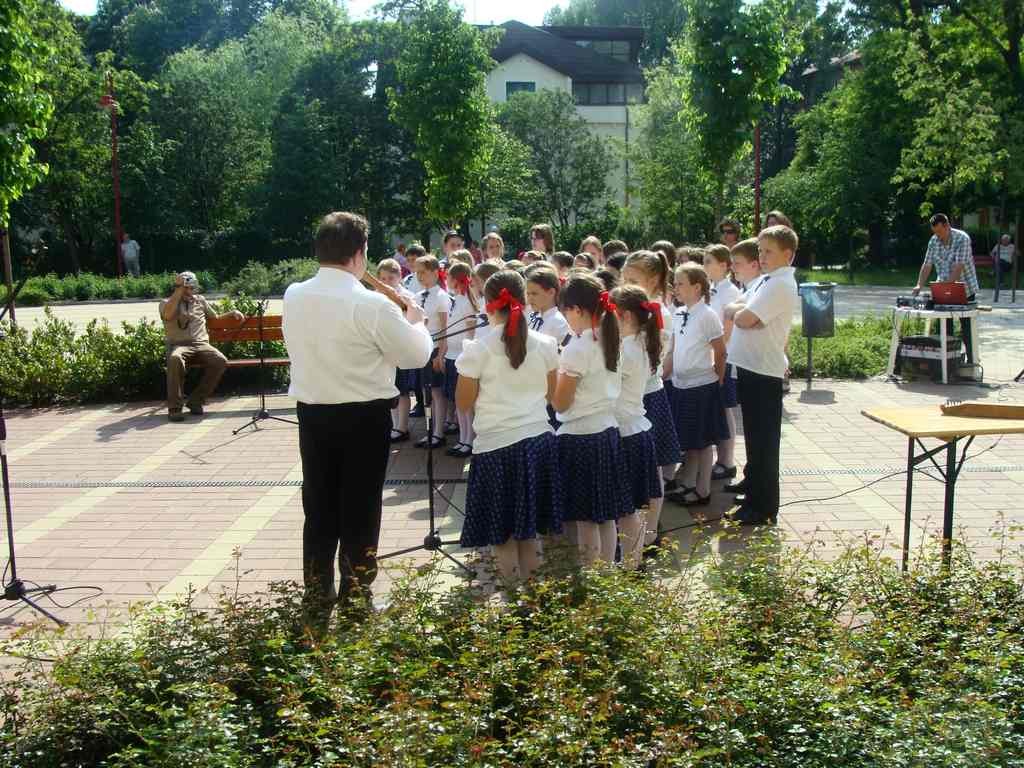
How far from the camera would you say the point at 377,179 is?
4012cm

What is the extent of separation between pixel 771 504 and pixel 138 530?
14.1 feet

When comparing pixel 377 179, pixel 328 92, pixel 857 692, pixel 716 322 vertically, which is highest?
pixel 328 92

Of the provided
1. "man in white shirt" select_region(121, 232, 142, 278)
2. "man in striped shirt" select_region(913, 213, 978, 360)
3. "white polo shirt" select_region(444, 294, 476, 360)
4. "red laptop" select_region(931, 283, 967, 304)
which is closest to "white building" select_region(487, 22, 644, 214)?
"man in white shirt" select_region(121, 232, 142, 278)

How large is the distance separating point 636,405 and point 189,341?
6.97 m

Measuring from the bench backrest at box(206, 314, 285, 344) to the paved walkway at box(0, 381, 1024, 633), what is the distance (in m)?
1.12

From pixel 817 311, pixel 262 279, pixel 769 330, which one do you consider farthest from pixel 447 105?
pixel 769 330

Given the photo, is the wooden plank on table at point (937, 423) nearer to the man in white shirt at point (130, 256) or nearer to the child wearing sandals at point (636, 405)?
the child wearing sandals at point (636, 405)

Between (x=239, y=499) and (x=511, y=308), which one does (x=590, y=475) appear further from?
(x=239, y=499)

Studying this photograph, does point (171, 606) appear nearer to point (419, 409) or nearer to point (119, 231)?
point (419, 409)

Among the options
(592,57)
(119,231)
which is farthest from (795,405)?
(592,57)

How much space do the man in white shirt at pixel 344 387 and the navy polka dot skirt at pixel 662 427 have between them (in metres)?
2.13

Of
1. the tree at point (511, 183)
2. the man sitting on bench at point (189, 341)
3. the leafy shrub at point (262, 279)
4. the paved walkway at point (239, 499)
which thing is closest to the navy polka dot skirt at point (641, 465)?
the paved walkway at point (239, 499)

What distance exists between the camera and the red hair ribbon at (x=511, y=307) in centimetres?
491

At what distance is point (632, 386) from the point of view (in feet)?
18.2
